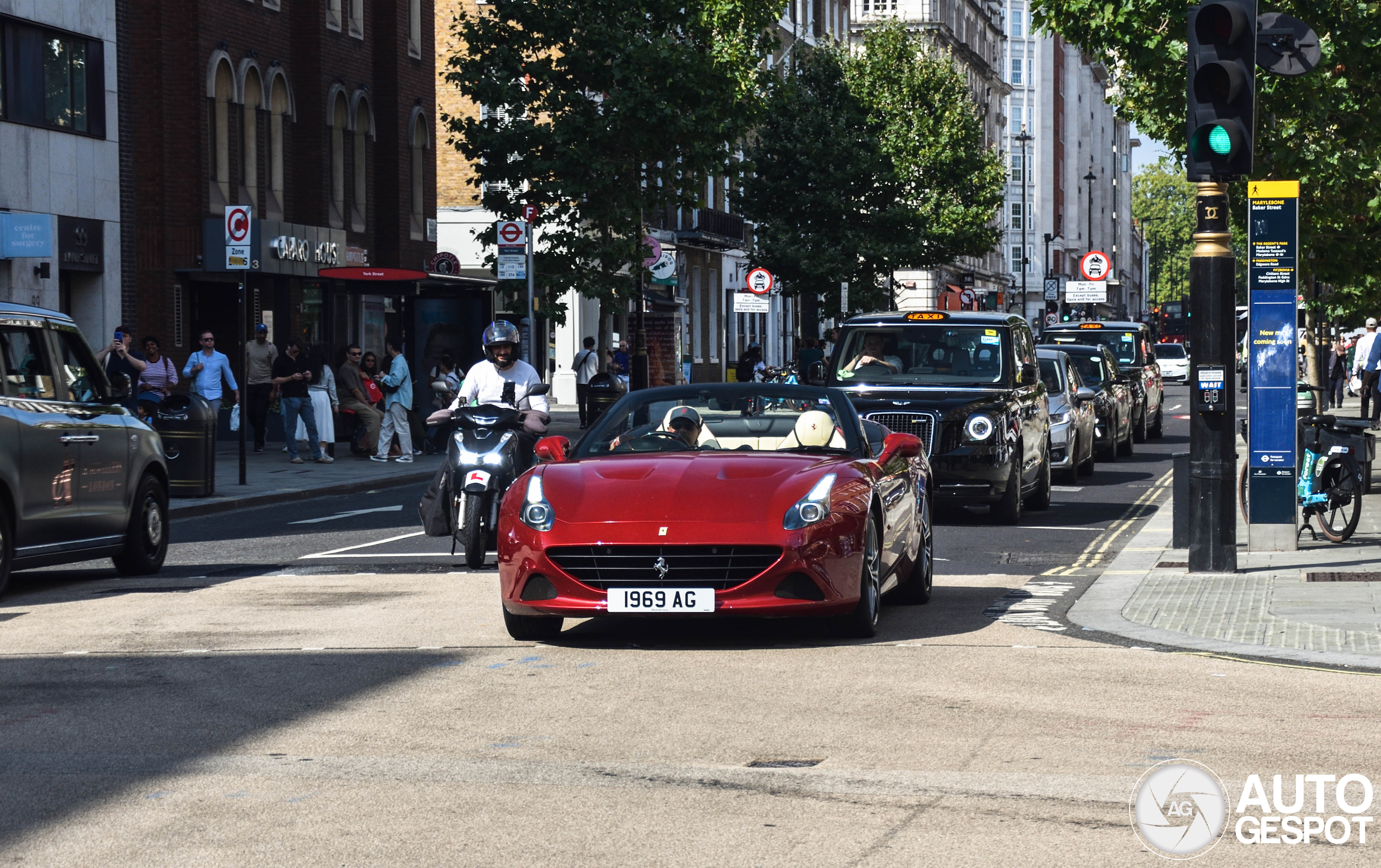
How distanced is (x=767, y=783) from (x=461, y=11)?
30166 mm

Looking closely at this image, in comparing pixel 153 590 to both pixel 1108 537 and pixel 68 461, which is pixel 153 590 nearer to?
pixel 68 461

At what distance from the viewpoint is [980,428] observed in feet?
55.9

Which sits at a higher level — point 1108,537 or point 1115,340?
point 1115,340

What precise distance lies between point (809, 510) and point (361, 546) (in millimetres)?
7465

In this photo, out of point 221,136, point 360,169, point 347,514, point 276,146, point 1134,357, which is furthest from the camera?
point 360,169

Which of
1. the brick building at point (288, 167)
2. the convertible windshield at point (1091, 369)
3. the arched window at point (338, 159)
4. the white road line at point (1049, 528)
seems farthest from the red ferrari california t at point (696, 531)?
the arched window at point (338, 159)

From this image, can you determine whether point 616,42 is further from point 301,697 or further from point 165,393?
point 301,697

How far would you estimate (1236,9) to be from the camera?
11812 millimetres

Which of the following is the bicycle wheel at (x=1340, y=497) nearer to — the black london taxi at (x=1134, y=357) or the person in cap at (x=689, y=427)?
the person in cap at (x=689, y=427)

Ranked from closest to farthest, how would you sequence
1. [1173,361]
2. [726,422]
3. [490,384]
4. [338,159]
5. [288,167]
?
[726,422] → [490,384] → [288,167] → [338,159] → [1173,361]

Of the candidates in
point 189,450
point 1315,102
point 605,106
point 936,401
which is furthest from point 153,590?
point 605,106

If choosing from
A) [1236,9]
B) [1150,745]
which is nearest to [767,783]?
[1150,745]

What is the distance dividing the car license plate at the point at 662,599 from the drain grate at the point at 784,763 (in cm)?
252

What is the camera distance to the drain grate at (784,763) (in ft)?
21.7
